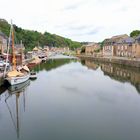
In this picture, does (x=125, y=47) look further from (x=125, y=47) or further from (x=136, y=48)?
(x=136, y=48)

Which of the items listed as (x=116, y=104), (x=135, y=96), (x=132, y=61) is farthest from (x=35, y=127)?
(x=132, y=61)

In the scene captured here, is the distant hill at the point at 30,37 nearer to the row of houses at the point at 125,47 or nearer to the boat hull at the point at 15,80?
the row of houses at the point at 125,47

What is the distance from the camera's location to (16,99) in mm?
21531

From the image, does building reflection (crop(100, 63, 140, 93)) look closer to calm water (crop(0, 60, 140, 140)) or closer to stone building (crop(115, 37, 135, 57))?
calm water (crop(0, 60, 140, 140))

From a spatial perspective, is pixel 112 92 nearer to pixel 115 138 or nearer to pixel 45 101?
pixel 45 101

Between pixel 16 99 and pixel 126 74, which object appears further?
pixel 126 74

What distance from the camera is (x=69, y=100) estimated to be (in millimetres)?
21500

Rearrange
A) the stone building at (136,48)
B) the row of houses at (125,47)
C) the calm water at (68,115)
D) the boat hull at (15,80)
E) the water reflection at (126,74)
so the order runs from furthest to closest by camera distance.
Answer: the row of houses at (125,47) < the stone building at (136,48) < the water reflection at (126,74) < the boat hull at (15,80) < the calm water at (68,115)

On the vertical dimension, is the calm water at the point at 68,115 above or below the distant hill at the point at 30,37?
below

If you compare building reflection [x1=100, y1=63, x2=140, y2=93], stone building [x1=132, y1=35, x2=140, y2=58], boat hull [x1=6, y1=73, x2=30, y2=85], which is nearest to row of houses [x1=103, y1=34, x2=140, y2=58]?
stone building [x1=132, y1=35, x2=140, y2=58]

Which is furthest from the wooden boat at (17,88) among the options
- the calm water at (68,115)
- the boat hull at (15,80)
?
the boat hull at (15,80)

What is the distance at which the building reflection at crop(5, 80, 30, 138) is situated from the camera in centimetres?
1587

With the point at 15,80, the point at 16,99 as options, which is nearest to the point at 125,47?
the point at 15,80

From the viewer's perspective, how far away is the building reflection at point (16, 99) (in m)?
15.9
